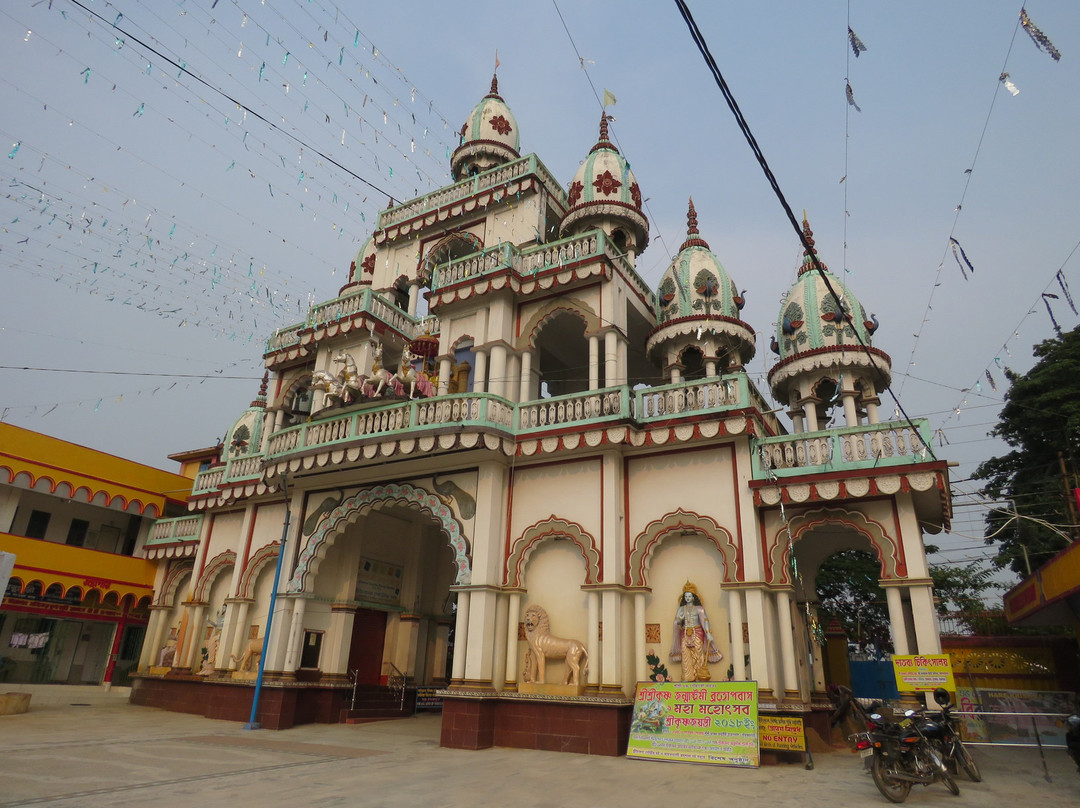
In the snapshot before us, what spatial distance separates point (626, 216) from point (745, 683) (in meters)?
12.1

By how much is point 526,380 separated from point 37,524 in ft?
72.5

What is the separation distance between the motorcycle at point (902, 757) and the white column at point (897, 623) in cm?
338

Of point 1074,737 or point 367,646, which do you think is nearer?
point 1074,737

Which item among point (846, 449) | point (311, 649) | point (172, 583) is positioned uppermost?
point (846, 449)

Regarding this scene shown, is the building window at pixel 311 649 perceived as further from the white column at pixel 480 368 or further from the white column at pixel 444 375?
the white column at pixel 480 368

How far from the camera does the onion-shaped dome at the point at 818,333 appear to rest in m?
15.3

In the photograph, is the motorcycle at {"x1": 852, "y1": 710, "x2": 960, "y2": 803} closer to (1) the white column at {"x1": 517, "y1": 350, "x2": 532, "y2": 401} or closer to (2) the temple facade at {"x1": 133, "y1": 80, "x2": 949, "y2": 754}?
(2) the temple facade at {"x1": 133, "y1": 80, "x2": 949, "y2": 754}

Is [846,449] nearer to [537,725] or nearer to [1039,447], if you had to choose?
[537,725]

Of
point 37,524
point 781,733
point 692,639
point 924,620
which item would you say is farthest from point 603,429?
point 37,524

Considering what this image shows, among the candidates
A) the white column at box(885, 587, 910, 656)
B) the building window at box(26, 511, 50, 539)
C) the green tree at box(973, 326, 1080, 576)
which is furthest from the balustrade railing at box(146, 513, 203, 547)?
the green tree at box(973, 326, 1080, 576)

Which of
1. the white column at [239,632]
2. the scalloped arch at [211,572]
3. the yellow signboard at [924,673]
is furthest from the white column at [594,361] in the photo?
the scalloped arch at [211,572]

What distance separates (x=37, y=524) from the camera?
25234 mm

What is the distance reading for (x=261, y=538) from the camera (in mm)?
19406

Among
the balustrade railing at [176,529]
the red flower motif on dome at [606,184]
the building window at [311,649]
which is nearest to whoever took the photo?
the building window at [311,649]
